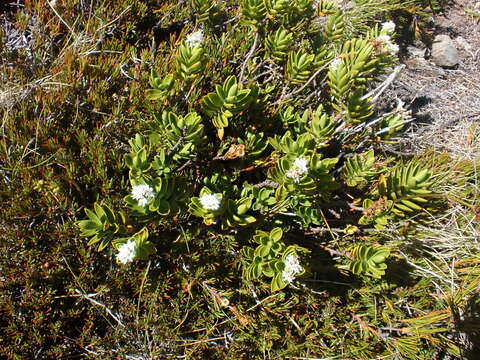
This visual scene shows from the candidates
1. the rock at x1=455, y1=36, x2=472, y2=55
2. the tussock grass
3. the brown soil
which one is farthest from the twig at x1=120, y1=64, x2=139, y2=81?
the rock at x1=455, y1=36, x2=472, y2=55

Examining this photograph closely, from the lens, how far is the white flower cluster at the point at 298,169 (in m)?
1.91

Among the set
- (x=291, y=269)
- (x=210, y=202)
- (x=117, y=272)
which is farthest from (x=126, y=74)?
(x=291, y=269)

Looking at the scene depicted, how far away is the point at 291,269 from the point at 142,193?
0.79 meters

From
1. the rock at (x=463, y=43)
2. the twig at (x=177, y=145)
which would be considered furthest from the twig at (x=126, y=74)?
the rock at (x=463, y=43)

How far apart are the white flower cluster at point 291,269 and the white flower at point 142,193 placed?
73 centimetres

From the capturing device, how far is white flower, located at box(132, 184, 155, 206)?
1.86 meters

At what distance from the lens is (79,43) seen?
2670mm

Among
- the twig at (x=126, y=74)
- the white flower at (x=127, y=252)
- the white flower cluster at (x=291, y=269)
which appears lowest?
the white flower cluster at (x=291, y=269)

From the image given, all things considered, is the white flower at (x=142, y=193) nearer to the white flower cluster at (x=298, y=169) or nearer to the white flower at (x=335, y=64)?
the white flower cluster at (x=298, y=169)

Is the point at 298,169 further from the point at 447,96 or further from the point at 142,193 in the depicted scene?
the point at 447,96

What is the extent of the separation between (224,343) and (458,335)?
57.6 inches

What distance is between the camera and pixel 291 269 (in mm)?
1959

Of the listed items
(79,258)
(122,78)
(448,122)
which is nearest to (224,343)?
(79,258)

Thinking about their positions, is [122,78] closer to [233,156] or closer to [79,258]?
[233,156]
